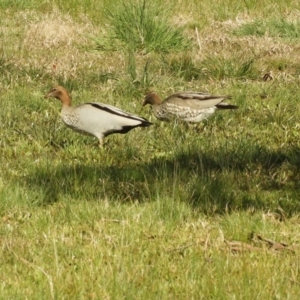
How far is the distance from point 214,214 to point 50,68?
5417 mm

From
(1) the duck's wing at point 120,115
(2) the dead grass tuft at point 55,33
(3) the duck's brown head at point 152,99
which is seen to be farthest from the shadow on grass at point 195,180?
(2) the dead grass tuft at point 55,33

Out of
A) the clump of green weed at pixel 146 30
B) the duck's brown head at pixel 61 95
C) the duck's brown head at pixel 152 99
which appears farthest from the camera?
the clump of green weed at pixel 146 30

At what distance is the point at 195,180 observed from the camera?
594 centimetres

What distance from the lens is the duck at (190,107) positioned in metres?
8.21

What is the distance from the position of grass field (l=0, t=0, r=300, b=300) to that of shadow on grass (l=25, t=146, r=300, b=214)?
0.05ft

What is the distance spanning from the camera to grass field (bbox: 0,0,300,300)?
4.54m

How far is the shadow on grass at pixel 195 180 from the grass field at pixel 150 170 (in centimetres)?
1

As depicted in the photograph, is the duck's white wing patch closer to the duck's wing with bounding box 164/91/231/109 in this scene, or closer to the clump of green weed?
the duck's wing with bounding box 164/91/231/109

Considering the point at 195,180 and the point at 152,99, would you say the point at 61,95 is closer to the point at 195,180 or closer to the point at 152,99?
the point at 152,99

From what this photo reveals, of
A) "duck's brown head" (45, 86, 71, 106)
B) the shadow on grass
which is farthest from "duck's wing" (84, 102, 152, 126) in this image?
"duck's brown head" (45, 86, 71, 106)

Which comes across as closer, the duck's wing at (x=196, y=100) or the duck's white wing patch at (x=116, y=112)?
the duck's white wing patch at (x=116, y=112)

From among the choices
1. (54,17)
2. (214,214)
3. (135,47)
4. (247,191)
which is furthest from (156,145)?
(54,17)

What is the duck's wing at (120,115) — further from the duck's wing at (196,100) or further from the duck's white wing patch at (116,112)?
the duck's wing at (196,100)

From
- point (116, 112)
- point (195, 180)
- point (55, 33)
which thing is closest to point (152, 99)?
point (116, 112)
